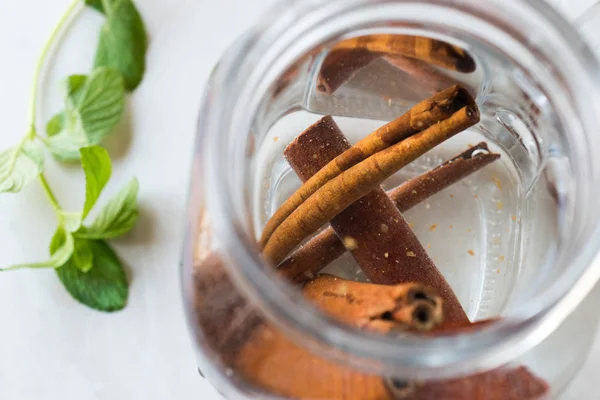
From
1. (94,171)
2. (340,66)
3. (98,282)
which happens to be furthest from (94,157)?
(340,66)

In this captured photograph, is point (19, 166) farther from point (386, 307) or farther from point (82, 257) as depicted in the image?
point (386, 307)

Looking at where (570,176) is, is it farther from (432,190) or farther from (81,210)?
(81,210)

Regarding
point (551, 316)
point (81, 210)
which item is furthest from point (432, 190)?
point (81, 210)

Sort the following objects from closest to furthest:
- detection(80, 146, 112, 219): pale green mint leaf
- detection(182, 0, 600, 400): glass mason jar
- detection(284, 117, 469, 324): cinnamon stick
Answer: detection(182, 0, 600, 400): glass mason jar < detection(284, 117, 469, 324): cinnamon stick < detection(80, 146, 112, 219): pale green mint leaf

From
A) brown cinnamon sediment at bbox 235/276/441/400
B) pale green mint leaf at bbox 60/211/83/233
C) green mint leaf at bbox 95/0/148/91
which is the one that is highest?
green mint leaf at bbox 95/0/148/91

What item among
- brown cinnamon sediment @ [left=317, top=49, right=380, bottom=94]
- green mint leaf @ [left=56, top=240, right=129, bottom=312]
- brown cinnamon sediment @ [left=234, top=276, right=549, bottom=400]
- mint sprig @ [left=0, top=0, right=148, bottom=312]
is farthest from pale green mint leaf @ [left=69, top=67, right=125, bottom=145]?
brown cinnamon sediment @ [left=234, top=276, right=549, bottom=400]

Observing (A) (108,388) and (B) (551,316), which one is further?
(A) (108,388)

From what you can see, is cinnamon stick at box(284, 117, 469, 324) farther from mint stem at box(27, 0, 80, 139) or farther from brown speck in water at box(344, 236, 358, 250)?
mint stem at box(27, 0, 80, 139)
